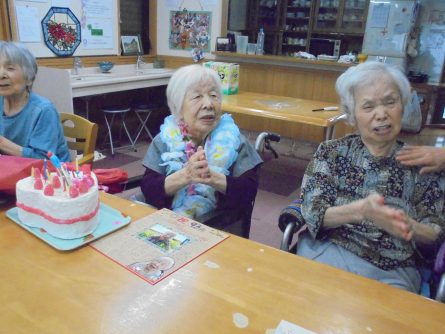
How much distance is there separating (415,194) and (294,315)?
730mm

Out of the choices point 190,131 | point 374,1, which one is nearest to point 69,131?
point 190,131

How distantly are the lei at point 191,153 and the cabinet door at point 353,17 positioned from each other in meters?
Answer: 5.88

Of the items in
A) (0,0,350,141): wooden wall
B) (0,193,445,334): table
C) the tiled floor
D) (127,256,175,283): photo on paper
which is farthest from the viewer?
(0,0,350,141): wooden wall

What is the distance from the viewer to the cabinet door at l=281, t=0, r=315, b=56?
6.99 m

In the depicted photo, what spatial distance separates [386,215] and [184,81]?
3.01 ft

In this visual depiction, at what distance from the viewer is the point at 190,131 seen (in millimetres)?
1618

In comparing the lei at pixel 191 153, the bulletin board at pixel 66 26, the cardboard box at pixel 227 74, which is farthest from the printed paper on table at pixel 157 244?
the bulletin board at pixel 66 26

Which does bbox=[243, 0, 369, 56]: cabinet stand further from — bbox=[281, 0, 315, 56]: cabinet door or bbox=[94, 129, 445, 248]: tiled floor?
bbox=[94, 129, 445, 248]: tiled floor

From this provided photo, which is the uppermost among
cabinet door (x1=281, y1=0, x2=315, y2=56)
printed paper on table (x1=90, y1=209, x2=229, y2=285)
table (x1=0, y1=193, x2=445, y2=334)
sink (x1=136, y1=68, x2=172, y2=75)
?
cabinet door (x1=281, y1=0, x2=315, y2=56)

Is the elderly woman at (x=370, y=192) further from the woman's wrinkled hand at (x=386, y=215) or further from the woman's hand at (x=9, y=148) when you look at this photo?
the woman's hand at (x=9, y=148)

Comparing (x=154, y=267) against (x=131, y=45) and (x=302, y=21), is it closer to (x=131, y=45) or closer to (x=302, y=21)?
(x=131, y=45)

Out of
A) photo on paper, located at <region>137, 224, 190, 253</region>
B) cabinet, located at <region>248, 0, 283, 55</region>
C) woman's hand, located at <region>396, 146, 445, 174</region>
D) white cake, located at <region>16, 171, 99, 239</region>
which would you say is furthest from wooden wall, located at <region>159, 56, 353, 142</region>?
white cake, located at <region>16, 171, 99, 239</region>

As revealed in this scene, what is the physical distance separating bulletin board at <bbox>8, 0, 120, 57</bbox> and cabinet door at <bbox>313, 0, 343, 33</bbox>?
3.91 m

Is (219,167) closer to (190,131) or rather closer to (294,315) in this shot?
(190,131)
